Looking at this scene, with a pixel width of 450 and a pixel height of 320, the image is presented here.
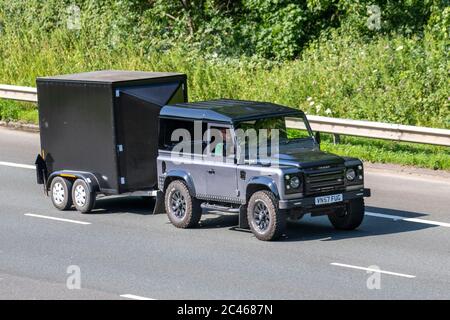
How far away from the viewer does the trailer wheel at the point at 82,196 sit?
1958 centimetres

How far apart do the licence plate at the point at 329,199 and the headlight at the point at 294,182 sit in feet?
1.21

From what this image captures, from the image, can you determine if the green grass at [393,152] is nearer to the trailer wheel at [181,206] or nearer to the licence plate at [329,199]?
the licence plate at [329,199]

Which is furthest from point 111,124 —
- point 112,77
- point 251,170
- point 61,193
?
point 251,170

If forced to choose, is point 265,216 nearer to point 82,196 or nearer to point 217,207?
point 217,207

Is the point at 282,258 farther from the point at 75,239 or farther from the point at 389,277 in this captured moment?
the point at 75,239

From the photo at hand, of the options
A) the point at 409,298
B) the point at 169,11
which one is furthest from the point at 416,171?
the point at 169,11

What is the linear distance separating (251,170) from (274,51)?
50.2ft

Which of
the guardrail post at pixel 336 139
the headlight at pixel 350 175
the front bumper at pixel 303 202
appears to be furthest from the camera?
the guardrail post at pixel 336 139

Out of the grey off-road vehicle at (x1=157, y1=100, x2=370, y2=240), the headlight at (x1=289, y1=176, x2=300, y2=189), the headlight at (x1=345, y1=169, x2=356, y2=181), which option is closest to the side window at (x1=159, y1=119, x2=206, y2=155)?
the grey off-road vehicle at (x1=157, y1=100, x2=370, y2=240)

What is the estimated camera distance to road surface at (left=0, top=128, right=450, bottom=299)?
1450cm

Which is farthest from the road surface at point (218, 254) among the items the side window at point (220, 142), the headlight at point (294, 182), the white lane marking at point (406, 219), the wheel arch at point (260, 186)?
the side window at point (220, 142)

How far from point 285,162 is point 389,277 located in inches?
113

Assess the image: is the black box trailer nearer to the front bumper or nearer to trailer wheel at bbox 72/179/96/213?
trailer wheel at bbox 72/179/96/213

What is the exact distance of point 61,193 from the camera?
20094 mm
